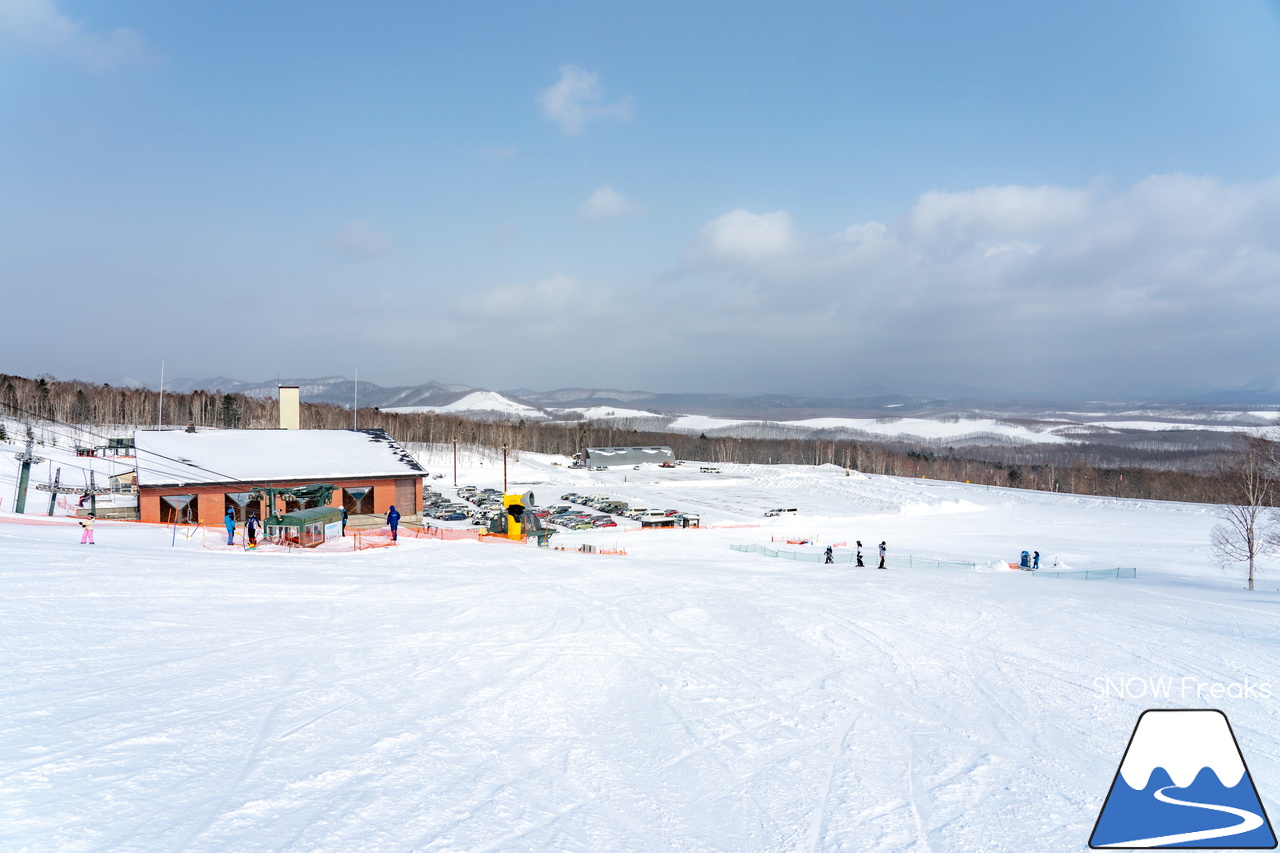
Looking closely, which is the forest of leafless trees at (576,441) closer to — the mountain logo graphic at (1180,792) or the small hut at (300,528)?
the small hut at (300,528)

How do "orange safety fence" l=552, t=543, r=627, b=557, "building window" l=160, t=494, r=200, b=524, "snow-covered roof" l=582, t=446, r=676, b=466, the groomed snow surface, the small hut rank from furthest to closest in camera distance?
"snow-covered roof" l=582, t=446, r=676, b=466 < "building window" l=160, t=494, r=200, b=524 < "orange safety fence" l=552, t=543, r=627, b=557 < the small hut < the groomed snow surface

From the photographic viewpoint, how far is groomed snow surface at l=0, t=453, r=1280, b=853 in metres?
5.33

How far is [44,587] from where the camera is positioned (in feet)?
38.2

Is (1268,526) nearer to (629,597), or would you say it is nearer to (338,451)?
(629,597)

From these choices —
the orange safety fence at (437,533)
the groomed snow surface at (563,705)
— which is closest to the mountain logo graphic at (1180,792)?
the groomed snow surface at (563,705)

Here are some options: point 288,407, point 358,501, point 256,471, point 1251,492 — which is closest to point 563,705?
point 358,501

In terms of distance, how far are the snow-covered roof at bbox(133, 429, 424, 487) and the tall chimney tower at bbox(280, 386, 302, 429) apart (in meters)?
5.86

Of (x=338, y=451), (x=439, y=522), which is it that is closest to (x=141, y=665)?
(x=338, y=451)

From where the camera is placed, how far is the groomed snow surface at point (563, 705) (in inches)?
210

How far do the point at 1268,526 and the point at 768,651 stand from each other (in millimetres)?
43588

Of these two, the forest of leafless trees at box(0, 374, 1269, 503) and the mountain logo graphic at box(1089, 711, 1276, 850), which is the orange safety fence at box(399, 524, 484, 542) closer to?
the mountain logo graphic at box(1089, 711, 1276, 850)

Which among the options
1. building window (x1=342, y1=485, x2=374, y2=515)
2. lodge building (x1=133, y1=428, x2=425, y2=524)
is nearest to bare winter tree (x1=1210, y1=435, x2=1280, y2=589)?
lodge building (x1=133, y1=428, x2=425, y2=524)

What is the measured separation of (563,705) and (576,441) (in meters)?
120

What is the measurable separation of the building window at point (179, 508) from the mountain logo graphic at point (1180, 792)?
1258 inches
